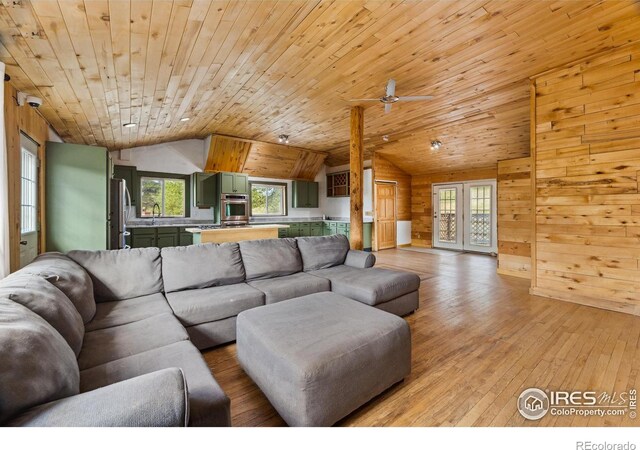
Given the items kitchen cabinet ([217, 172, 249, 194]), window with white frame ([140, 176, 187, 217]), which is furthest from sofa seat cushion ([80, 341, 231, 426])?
window with white frame ([140, 176, 187, 217])

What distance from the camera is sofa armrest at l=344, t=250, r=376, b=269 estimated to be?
3.61 metres

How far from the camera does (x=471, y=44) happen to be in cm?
302

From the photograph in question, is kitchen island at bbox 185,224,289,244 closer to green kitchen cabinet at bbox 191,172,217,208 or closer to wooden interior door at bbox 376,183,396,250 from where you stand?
green kitchen cabinet at bbox 191,172,217,208

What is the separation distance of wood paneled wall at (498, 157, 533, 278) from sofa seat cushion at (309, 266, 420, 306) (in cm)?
288

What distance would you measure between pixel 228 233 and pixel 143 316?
10.2ft

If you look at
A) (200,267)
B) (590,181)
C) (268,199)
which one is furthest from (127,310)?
(268,199)

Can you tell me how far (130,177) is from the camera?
237 inches

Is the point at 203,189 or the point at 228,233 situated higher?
the point at 203,189

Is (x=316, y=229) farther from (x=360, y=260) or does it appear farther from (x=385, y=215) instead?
(x=360, y=260)

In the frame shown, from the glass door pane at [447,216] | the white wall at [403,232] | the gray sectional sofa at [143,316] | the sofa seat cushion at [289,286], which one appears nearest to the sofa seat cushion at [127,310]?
the gray sectional sofa at [143,316]
